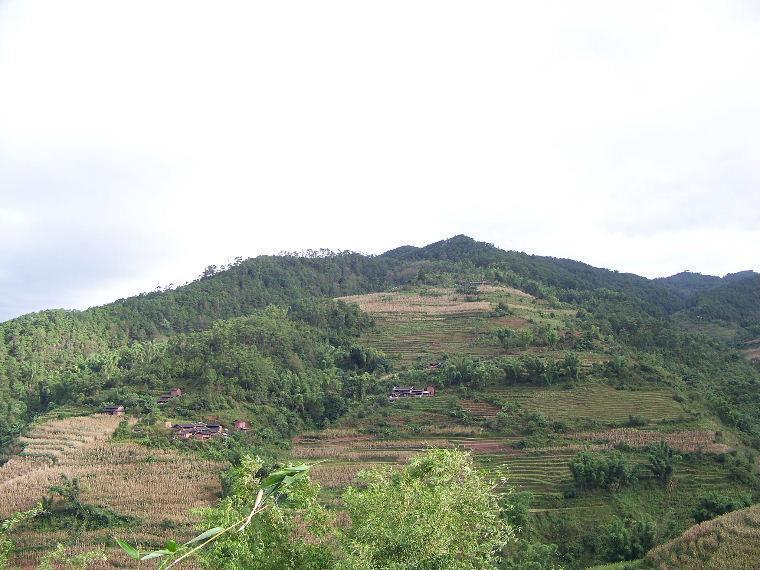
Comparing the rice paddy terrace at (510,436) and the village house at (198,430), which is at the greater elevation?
the village house at (198,430)

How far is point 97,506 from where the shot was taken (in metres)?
25.0

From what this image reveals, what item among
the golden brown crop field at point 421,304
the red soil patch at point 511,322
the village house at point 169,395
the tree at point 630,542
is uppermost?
the golden brown crop field at point 421,304

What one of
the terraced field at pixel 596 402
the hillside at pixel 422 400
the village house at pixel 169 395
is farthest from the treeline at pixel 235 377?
the terraced field at pixel 596 402

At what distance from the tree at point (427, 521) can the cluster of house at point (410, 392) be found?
30687mm

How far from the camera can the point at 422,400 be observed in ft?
132

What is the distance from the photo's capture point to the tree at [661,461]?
2872cm

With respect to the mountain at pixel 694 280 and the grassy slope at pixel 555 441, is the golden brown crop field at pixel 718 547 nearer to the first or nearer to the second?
the grassy slope at pixel 555 441

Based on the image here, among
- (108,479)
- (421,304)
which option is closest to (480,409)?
(108,479)

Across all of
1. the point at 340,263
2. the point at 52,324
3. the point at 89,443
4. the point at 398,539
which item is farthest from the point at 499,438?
the point at 340,263

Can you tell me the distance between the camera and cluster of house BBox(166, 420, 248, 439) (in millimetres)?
33438

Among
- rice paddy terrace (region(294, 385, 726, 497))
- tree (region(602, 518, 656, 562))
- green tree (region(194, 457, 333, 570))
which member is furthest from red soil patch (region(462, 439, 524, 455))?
green tree (region(194, 457, 333, 570))

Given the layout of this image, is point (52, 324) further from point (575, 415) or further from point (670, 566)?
point (670, 566)

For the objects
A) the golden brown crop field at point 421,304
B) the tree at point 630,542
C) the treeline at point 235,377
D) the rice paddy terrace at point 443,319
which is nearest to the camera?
the tree at point 630,542

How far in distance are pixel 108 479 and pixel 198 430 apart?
6.94 meters
